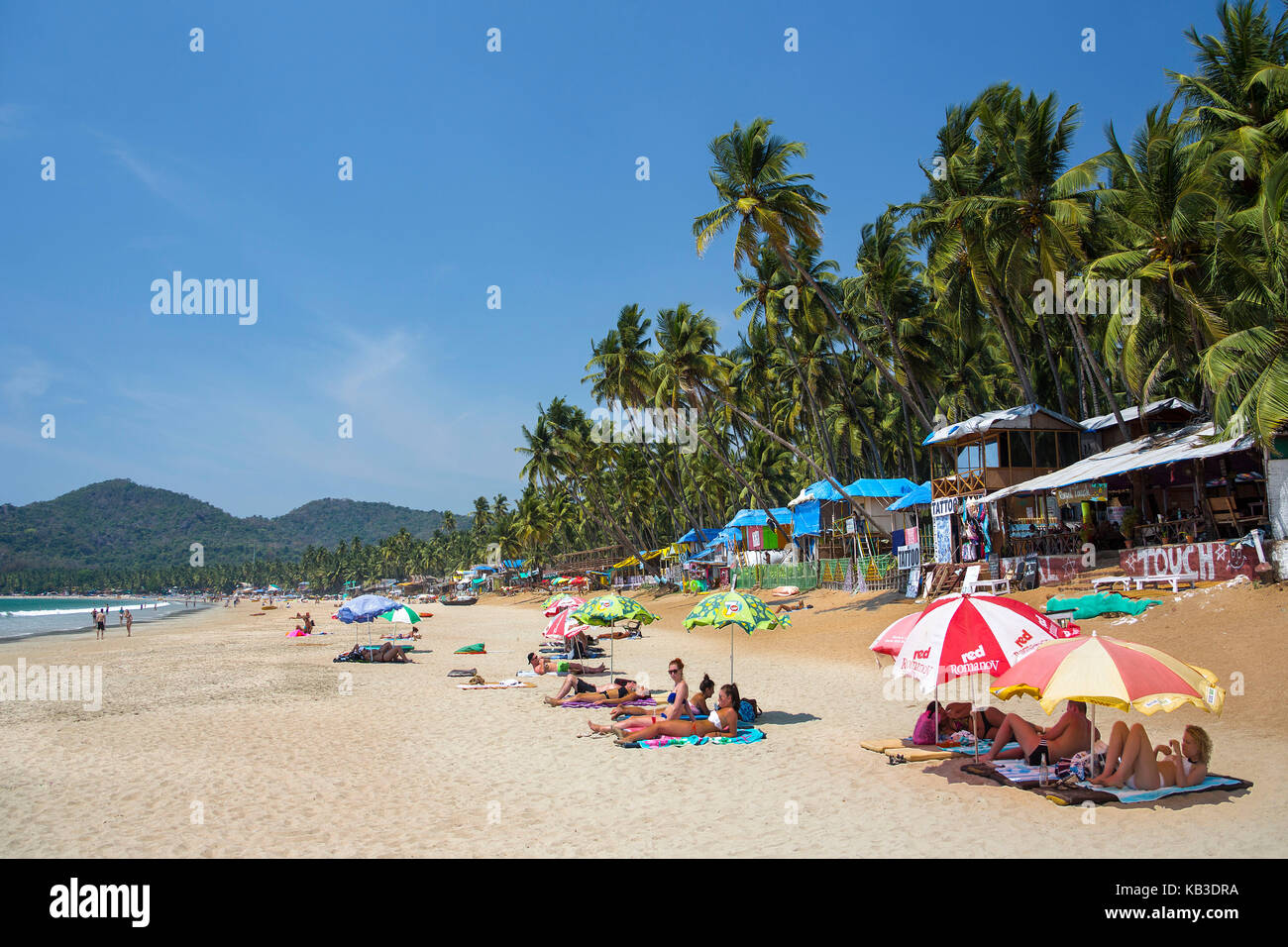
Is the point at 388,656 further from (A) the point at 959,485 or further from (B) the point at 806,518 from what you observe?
(B) the point at 806,518

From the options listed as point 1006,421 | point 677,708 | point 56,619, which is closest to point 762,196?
point 1006,421

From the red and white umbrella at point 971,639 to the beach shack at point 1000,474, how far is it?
54.4 ft

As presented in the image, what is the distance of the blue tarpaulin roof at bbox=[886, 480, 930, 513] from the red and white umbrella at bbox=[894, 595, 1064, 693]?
2210cm

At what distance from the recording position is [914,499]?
30.1m

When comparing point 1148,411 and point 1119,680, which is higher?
point 1148,411

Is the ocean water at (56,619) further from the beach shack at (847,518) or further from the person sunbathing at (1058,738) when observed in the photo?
the person sunbathing at (1058,738)

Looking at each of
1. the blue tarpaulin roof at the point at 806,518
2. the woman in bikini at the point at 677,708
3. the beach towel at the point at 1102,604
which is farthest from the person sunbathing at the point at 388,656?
the blue tarpaulin roof at the point at 806,518

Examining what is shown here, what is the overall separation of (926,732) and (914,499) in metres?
21.8

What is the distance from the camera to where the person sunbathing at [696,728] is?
35.1 ft

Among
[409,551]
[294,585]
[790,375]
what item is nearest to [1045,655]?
[790,375]

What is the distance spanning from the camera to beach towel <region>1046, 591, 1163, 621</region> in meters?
15.4

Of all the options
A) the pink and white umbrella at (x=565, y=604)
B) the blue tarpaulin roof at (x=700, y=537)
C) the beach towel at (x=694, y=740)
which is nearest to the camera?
the beach towel at (x=694, y=740)
